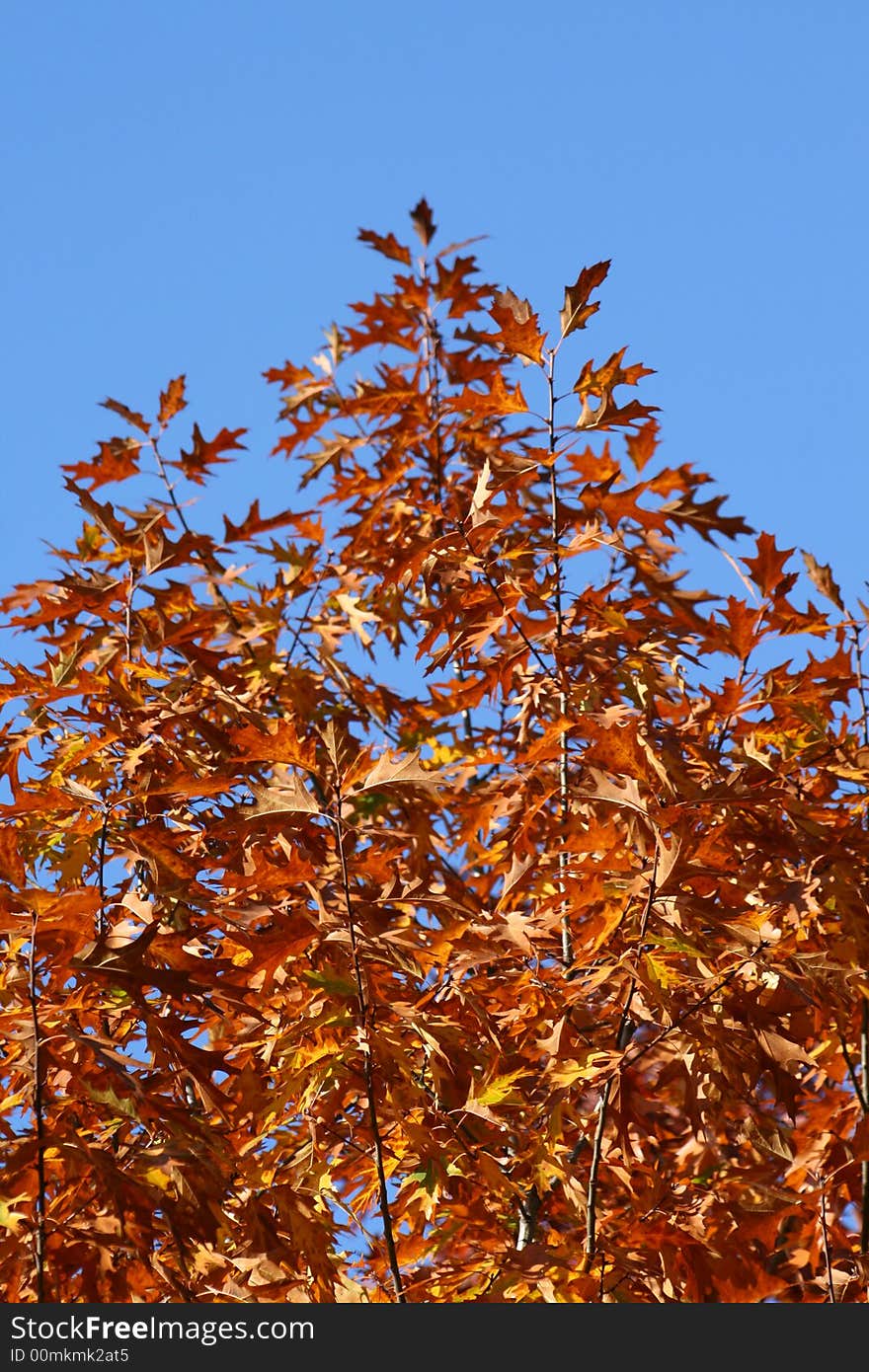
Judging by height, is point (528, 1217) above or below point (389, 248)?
below

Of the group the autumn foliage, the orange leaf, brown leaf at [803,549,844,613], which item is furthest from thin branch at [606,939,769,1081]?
the orange leaf

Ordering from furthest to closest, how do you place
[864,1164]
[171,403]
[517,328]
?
[171,403], [864,1164], [517,328]

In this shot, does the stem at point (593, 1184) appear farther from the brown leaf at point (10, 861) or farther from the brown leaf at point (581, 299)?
the brown leaf at point (581, 299)

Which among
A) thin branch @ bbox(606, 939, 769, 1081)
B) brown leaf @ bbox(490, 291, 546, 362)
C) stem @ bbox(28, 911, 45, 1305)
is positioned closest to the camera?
stem @ bbox(28, 911, 45, 1305)

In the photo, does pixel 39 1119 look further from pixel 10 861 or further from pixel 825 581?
pixel 825 581

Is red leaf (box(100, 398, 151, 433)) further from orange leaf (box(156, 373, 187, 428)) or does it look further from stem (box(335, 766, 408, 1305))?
stem (box(335, 766, 408, 1305))

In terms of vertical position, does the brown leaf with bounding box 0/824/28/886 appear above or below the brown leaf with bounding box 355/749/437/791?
below

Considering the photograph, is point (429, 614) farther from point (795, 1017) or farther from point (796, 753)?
point (795, 1017)

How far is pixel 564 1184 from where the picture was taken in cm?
392

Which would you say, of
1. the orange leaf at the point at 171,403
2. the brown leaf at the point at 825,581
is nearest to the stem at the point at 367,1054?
the brown leaf at the point at 825,581

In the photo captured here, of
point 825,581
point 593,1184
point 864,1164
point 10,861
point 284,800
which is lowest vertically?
point 593,1184

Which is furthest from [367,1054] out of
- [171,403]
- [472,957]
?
[171,403]

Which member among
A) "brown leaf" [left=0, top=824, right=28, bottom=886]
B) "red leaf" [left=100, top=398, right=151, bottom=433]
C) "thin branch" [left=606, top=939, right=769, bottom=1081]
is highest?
"red leaf" [left=100, top=398, right=151, bottom=433]

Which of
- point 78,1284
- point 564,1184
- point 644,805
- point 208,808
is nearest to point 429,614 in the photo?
point 208,808
